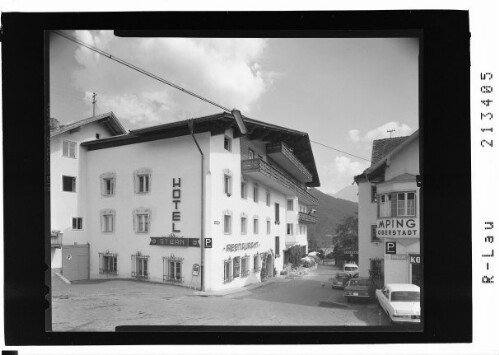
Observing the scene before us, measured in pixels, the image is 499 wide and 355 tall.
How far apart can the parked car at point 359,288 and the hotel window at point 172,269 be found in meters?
3.26

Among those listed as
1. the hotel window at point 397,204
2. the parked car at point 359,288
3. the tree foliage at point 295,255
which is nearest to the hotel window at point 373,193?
the hotel window at point 397,204

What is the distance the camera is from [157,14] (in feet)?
17.9

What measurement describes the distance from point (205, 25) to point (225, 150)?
234cm

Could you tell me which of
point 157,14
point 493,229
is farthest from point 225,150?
point 493,229

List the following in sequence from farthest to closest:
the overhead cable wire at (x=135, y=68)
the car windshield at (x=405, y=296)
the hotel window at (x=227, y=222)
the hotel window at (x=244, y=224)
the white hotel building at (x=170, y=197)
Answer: the hotel window at (x=244, y=224)
the hotel window at (x=227, y=222)
the white hotel building at (x=170, y=197)
the car windshield at (x=405, y=296)
the overhead cable wire at (x=135, y=68)

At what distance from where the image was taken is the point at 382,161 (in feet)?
19.6

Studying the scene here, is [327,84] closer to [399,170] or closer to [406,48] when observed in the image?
[406,48]

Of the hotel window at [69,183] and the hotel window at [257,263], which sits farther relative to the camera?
the hotel window at [257,263]

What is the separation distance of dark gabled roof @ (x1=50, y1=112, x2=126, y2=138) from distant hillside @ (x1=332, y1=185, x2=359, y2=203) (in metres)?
4.39

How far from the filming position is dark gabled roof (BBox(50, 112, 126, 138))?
5914mm

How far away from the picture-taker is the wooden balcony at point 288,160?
6.44 metres

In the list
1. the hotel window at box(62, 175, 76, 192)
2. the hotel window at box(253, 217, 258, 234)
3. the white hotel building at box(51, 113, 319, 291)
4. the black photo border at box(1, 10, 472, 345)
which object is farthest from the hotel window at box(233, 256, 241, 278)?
the hotel window at box(62, 175, 76, 192)

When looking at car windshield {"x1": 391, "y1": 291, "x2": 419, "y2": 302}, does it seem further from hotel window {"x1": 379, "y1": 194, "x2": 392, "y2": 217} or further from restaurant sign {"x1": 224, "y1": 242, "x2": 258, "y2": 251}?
restaurant sign {"x1": 224, "y1": 242, "x2": 258, "y2": 251}

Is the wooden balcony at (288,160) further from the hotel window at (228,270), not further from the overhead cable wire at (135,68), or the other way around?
the hotel window at (228,270)
